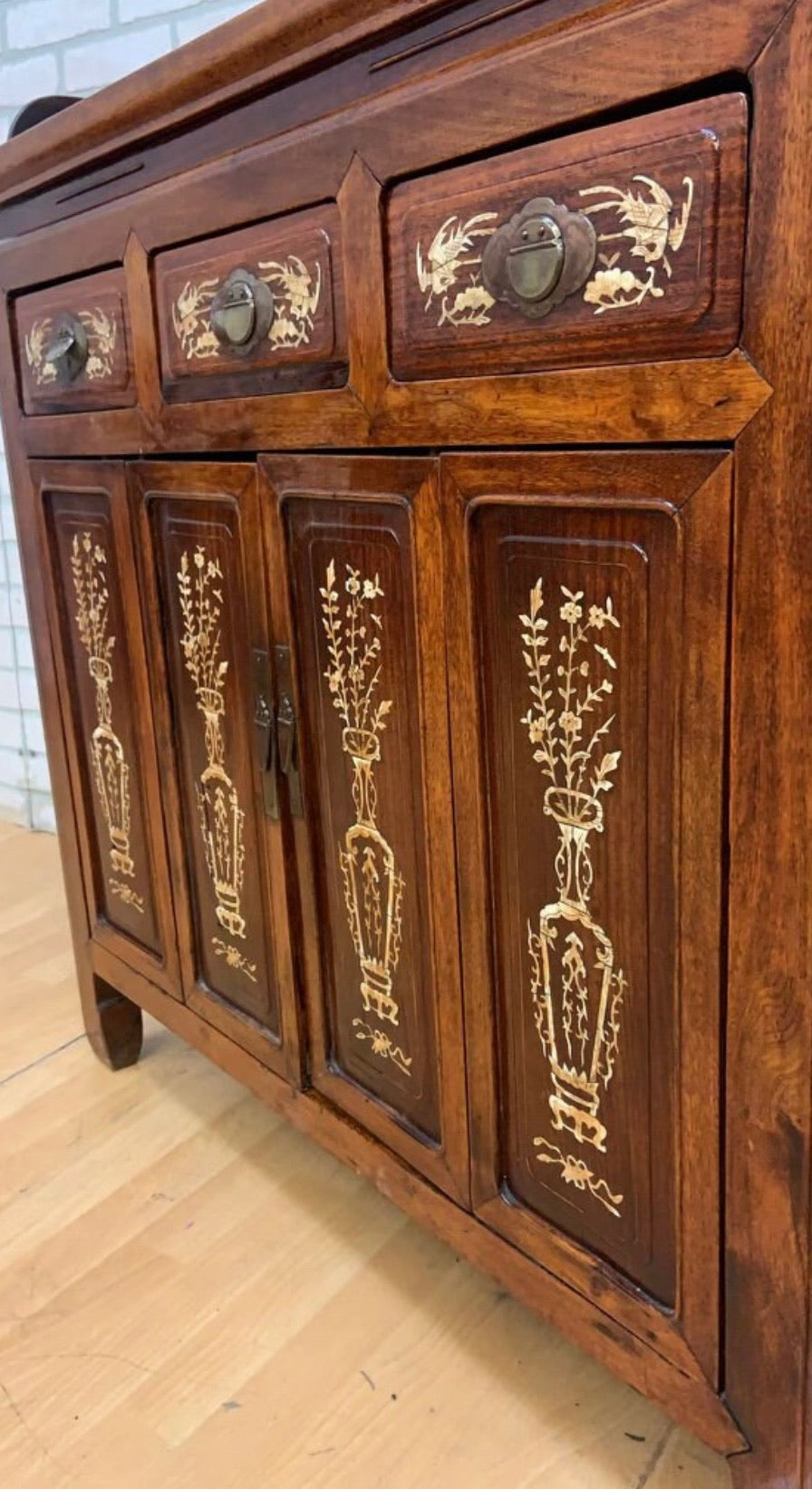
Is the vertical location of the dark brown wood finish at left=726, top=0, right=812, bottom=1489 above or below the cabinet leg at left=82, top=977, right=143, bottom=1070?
above

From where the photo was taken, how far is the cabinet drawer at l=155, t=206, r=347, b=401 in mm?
812

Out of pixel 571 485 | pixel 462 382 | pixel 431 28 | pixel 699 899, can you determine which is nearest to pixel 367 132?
pixel 431 28

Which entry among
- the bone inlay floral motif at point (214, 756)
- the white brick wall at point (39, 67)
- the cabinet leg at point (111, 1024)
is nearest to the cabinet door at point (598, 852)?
the bone inlay floral motif at point (214, 756)

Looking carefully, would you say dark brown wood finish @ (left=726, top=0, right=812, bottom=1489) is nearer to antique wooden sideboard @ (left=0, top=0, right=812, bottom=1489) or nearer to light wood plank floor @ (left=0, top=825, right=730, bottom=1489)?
antique wooden sideboard @ (left=0, top=0, right=812, bottom=1489)

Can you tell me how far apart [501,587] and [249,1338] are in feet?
2.35

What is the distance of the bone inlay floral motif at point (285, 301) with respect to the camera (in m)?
0.82

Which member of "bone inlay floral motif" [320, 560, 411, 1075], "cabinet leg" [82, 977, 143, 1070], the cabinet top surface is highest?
the cabinet top surface

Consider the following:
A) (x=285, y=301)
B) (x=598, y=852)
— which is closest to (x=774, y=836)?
(x=598, y=852)

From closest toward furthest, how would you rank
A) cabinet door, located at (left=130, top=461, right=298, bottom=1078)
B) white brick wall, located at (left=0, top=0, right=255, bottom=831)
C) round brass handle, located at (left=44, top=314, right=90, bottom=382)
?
cabinet door, located at (left=130, top=461, right=298, bottom=1078) → round brass handle, located at (left=44, top=314, right=90, bottom=382) → white brick wall, located at (left=0, top=0, right=255, bottom=831)

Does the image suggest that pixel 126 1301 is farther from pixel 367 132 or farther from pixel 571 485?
pixel 367 132

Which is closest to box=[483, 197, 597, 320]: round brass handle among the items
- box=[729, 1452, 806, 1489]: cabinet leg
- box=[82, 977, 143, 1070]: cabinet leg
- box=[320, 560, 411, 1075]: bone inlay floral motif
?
box=[320, 560, 411, 1075]: bone inlay floral motif

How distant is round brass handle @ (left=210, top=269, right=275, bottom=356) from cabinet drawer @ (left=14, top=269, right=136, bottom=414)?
0.17 metres

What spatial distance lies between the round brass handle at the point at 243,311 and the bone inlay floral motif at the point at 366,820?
0.19 metres

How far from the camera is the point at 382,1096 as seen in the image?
0.99 m
